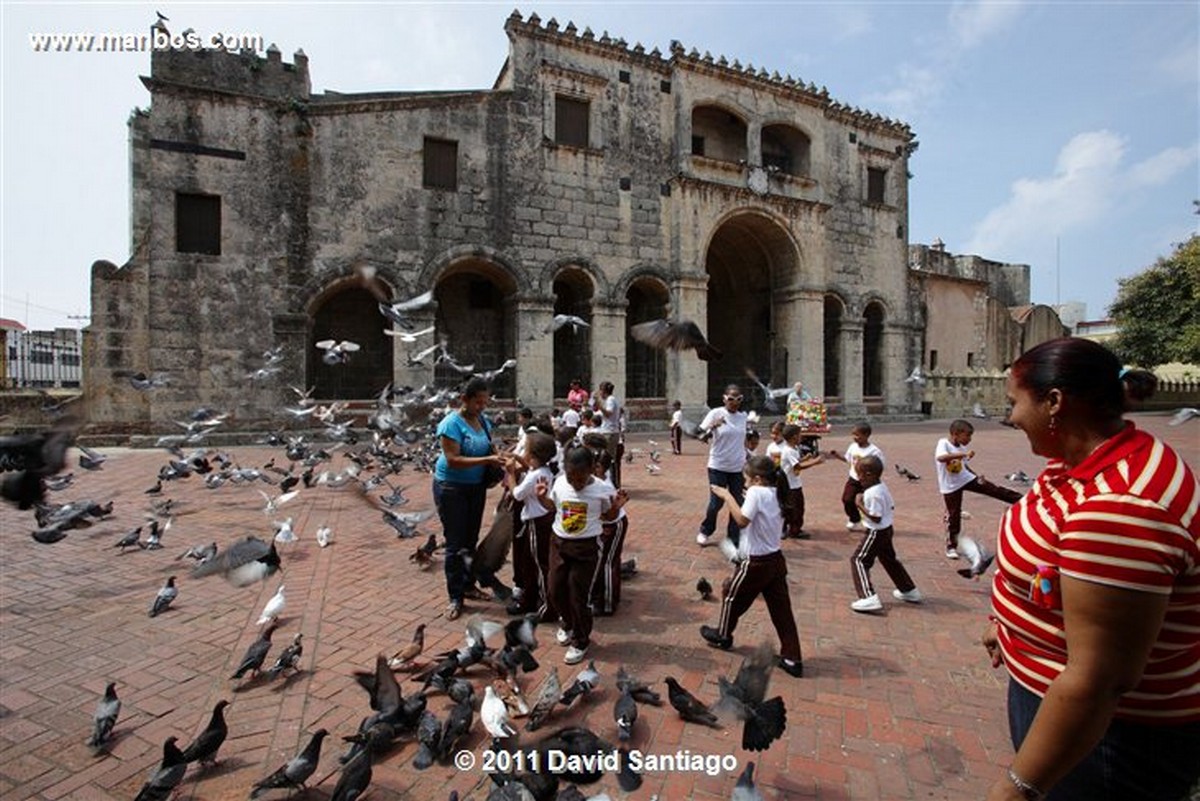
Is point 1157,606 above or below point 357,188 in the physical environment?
below

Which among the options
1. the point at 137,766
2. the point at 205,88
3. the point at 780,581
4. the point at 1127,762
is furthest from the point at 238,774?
the point at 205,88

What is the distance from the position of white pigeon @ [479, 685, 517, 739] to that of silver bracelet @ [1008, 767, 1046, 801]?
2.25 metres

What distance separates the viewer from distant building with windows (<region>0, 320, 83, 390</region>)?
1163 inches

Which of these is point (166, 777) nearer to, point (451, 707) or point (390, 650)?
point (451, 707)

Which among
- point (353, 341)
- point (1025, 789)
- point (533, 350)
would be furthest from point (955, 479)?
point (353, 341)

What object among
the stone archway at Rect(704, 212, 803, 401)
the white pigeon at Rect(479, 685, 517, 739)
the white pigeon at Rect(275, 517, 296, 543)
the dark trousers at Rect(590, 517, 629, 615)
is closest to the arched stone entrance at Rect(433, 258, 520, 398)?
the stone archway at Rect(704, 212, 803, 401)

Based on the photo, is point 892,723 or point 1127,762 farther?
point 892,723

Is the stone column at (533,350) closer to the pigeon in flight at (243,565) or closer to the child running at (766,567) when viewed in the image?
the pigeon in flight at (243,565)

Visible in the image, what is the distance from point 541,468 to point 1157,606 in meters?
3.88

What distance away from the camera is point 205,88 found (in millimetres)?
14672

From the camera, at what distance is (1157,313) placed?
28188 mm

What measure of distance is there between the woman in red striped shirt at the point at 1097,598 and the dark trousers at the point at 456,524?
3.91 meters

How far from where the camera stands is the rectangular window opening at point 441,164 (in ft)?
55.7

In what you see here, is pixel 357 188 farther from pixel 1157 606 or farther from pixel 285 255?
pixel 1157 606
